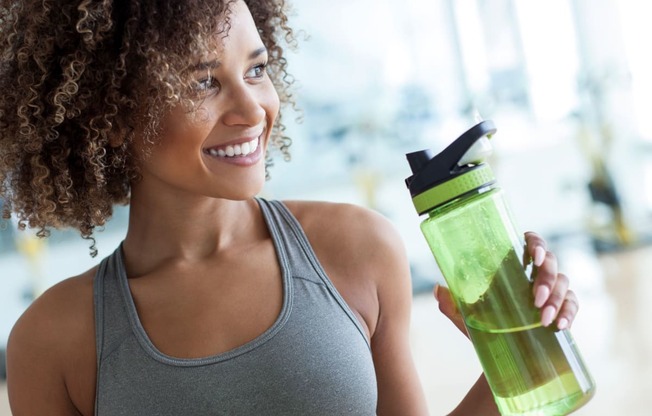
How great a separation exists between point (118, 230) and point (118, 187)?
233 cm

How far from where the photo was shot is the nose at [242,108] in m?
1.09

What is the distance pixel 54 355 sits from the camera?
4.03 feet

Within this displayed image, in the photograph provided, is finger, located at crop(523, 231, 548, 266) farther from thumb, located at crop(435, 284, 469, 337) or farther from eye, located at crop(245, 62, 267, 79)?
eye, located at crop(245, 62, 267, 79)

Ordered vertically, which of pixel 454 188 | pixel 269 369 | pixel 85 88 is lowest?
pixel 269 369

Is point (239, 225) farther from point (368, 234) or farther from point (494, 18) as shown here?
point (494, 18)

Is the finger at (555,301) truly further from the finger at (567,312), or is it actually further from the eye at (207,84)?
the eye at (207,84)

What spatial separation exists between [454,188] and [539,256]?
133 millimetres

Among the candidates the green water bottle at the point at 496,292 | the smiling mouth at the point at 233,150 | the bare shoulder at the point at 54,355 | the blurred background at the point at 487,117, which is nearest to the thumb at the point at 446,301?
the green water bottle at the point at 496,292

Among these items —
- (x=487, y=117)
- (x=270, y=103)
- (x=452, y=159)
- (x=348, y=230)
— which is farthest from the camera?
(x=487, y=117)

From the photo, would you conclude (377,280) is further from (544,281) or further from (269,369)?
(544,281)

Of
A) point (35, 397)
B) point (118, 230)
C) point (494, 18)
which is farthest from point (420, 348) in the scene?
point (35, 397)

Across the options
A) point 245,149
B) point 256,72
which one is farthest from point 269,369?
point 256,72

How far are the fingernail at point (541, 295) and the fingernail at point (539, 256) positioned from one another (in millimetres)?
30

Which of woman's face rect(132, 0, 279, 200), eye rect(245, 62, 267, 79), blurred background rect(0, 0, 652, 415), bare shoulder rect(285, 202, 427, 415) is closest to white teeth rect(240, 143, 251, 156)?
woman's face rect(132, 0, 279, 200)
